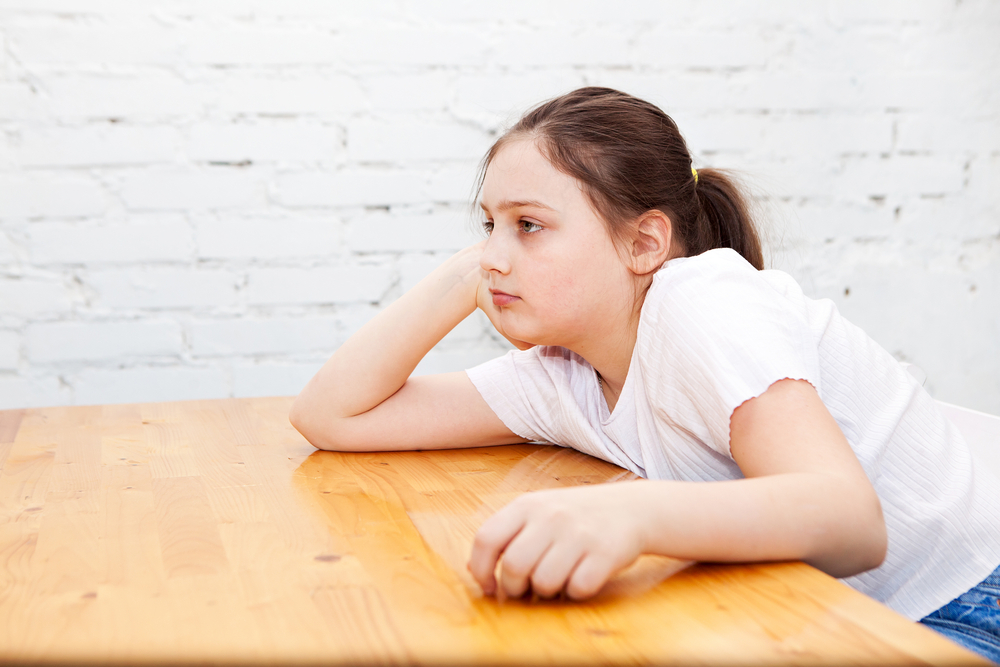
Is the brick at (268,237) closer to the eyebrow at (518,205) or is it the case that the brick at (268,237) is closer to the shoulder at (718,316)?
the eyebrow at (518,205)

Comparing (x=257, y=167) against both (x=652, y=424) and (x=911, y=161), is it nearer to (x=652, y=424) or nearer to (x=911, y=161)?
(x=652, y=424)

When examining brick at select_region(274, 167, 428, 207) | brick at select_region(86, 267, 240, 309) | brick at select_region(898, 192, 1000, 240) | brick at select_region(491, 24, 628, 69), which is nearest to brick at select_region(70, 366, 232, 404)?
brick at select_region(86, 267, 240, 309)

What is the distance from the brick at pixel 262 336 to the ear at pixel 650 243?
763 mm

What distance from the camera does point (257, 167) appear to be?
141 centimetres

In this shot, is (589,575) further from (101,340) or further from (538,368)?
(101,340)

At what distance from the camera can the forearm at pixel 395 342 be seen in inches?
36.4

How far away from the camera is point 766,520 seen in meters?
0.52

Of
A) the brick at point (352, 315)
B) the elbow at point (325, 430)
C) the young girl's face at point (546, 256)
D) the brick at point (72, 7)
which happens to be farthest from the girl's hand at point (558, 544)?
the brick at point (72, 7)

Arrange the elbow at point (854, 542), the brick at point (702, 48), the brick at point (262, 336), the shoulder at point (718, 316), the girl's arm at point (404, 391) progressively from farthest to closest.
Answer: the brick at point (702, 48)
the brick at point (262, 336)
the girl's arm at point (404, 391)
the shoulder at point (718, 316)
the elbow at point (854, 542)

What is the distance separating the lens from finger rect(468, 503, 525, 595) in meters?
0.47

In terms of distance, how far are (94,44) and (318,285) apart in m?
0.53

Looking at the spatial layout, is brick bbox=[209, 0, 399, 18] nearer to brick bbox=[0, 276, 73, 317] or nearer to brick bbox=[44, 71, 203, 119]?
brick bbox=[44, 71, 203, 119]

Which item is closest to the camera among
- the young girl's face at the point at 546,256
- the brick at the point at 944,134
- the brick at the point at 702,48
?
the young girl's face at the point at 546,256

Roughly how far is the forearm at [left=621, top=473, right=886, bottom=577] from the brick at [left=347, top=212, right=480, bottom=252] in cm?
101
